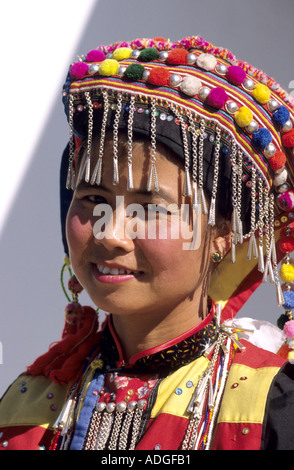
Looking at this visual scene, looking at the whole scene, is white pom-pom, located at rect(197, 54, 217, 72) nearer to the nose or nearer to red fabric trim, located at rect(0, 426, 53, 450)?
the nose

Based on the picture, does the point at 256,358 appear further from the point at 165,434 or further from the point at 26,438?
the point at 26,438

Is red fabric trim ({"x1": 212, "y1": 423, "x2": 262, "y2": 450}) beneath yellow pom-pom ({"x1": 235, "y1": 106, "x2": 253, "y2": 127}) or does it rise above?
beneath

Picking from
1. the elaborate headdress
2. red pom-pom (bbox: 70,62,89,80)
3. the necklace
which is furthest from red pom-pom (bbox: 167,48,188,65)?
the necklace

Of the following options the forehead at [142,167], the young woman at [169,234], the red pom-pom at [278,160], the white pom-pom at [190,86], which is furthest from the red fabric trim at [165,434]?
the white pom-pom at [190,86]

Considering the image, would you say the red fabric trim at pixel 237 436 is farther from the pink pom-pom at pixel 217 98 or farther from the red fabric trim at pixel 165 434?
the pink pom-pom at pixel 217 98

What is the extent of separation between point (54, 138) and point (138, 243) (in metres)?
1.76

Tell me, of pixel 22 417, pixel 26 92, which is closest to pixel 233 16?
pixel 26 92

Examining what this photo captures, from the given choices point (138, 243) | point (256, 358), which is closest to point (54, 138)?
point (138, 243)

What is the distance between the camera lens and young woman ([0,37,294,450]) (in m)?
1.60

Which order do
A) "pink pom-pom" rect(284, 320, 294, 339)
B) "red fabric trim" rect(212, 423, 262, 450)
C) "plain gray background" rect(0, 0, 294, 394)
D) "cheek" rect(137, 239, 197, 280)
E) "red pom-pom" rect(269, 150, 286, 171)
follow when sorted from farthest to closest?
1. "plain gray background" rect(0, 0, 294, 394)
2. "pink pom-pom" rect(284, 320, 294, 339)
3. "red pom-pom" rect(269, 150, 286, 171)
4. "cheek" rect(137, 239, 197, 280)
5. "red fabric trim" rect(212, 423, 262, 450)

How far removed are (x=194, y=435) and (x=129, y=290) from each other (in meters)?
0.36

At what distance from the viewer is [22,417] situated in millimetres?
1835

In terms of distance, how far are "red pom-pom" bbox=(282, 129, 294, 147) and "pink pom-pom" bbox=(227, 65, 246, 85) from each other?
18 centimetres
